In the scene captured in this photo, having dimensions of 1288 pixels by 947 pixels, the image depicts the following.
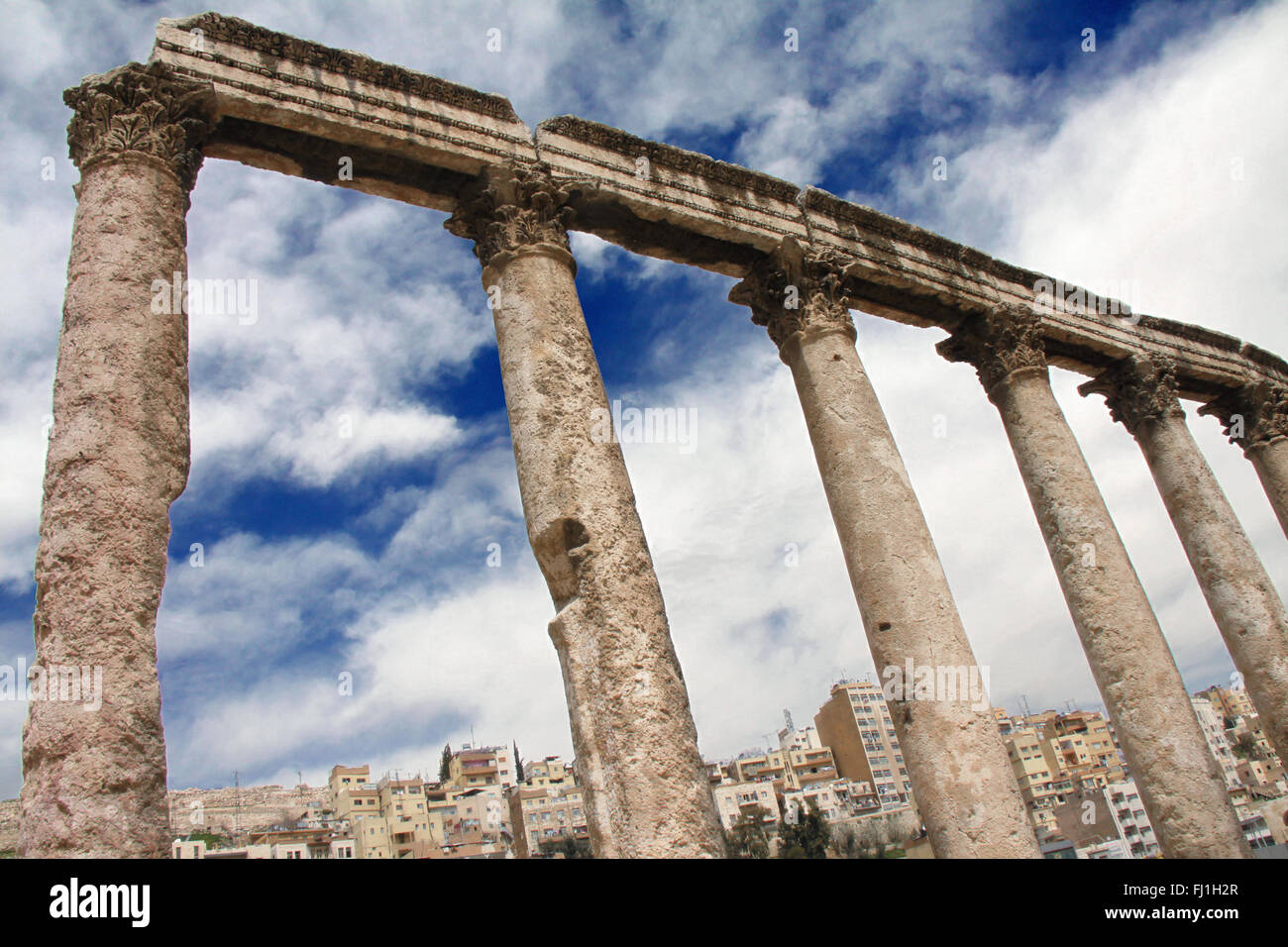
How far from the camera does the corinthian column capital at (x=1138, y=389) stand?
13.8m

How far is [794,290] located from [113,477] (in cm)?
776

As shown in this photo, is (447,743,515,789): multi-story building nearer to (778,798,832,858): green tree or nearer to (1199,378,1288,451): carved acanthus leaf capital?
(778,798,832,858): green tree

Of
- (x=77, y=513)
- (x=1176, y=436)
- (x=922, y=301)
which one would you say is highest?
(x=922, y=301)

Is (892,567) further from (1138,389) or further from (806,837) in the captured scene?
(806,837)

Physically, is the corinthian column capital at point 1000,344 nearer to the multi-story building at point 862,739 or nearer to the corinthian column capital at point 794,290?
the corinthian column capital at point 794,290

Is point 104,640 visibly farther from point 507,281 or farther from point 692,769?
point 507,281

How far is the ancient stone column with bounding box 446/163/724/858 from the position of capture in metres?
5.78

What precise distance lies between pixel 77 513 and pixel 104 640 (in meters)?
0.85

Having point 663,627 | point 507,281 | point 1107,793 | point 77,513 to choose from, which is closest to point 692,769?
point 663,627

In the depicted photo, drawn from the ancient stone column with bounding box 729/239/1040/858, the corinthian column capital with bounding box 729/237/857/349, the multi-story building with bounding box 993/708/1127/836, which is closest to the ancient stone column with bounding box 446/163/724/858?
the ancient stone column with bounding box 729/239/1040/858
